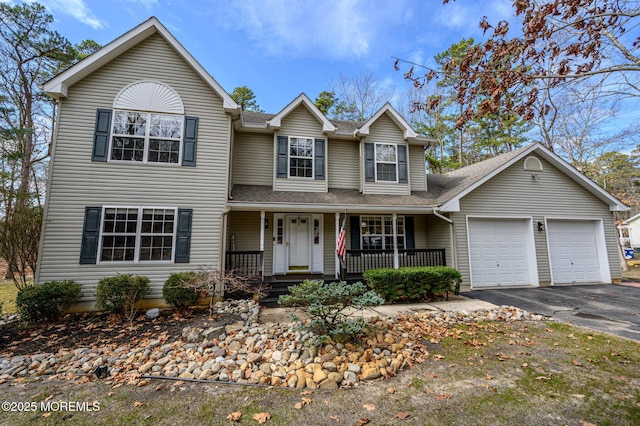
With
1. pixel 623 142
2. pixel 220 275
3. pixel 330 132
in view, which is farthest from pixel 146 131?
pixel 623 142

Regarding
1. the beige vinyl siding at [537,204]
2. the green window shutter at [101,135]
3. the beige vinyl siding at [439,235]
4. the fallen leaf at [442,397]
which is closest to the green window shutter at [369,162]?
the beige vinyl siding at [439,235]

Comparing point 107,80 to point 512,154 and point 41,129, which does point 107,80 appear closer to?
point 41,129

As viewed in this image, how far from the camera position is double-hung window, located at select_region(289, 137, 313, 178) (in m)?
9.80

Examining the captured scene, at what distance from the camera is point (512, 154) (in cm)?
1016

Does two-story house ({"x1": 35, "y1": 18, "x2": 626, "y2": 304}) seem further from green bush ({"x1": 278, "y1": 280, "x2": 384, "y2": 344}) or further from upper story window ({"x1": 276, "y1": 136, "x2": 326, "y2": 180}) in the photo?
green bush ({"x1": 278, "y1": 280, "x2": 384, "y2": 344})

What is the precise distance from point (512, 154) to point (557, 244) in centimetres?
390

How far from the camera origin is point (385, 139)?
10531mm

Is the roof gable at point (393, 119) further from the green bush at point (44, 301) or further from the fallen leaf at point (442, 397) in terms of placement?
the green bush at point (44, 301)

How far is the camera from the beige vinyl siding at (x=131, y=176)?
274 inches

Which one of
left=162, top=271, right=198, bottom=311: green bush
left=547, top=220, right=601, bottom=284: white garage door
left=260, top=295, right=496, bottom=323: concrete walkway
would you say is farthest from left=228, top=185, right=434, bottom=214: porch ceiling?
left=547, top=220, right=601, bottom=284: white garage door

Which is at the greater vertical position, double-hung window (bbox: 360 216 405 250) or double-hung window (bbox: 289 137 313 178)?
double-hung window (bbox: 289 137 313 178)

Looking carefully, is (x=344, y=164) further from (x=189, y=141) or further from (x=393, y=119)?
(x=189, y=141)

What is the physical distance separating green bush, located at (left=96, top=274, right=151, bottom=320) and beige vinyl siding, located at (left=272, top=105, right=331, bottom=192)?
5.09m

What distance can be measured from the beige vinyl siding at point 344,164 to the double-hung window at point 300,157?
2.94 feet
